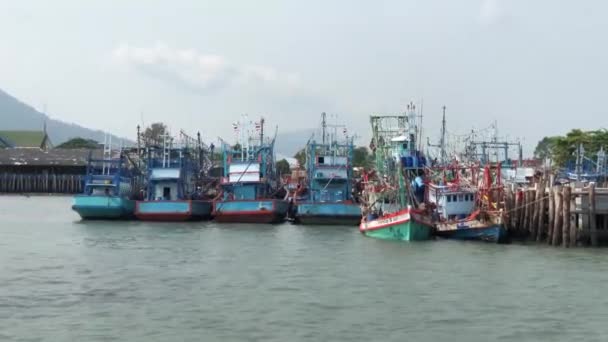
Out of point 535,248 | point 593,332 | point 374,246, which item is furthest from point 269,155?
point 593,332

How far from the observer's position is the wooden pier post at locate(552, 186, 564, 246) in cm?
3419

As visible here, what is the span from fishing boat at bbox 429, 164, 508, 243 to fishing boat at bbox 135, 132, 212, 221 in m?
16.4

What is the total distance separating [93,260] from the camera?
98.4 feet

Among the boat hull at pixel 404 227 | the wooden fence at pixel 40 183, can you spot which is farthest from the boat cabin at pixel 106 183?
the wooden fence at pixel 40 183

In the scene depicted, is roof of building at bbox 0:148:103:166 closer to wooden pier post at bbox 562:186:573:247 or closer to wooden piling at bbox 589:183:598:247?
wooden pier post at bbox 562:186:573:247

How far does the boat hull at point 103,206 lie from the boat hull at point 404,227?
699 inches

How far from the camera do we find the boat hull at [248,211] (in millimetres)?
48469

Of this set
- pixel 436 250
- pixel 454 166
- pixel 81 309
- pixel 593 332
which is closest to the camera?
pixel 593 332

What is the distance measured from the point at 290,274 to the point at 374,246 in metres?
8.69

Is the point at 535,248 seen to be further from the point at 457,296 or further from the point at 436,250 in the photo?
the point at 457,296

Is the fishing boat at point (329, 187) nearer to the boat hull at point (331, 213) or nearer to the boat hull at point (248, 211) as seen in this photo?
the boat hull at point (331, 213)

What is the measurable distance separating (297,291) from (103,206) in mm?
28089

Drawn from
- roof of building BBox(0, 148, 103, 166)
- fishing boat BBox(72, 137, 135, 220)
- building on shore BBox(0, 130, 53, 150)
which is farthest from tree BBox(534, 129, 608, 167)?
building on shore BBox(0, 130, 53, 150)

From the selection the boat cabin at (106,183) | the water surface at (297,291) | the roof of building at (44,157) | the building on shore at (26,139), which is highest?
the building on shore at (26,139)
